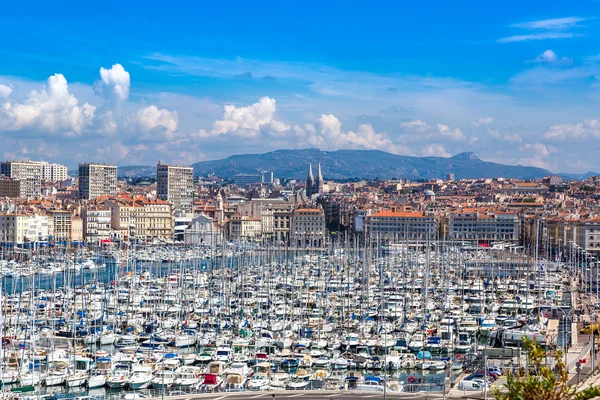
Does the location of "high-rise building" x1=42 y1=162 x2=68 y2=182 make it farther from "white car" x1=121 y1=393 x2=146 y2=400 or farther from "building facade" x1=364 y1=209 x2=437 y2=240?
"white car" x1=121 y1=393 x2=146 y2=400

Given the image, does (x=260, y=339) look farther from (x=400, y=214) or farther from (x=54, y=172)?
(x=54, y=172)

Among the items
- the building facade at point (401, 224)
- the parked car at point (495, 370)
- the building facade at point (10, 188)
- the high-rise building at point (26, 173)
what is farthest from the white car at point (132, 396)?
the high-rise building at point (26, 173)

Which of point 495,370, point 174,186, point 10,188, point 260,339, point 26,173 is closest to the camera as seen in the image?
point 495,370

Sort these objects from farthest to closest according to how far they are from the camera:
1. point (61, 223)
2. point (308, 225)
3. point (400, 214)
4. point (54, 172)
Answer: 1. point (54, 172)
2. point (308, 225)
3. point (400, 214)
4. point (61, 223)

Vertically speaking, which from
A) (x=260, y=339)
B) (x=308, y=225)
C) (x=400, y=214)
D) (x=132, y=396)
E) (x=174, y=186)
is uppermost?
(x=174, y=186)

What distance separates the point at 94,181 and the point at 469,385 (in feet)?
290

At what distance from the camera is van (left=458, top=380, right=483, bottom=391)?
1778 centimetres

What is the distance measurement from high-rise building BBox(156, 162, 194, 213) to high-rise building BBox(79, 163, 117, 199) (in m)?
5.61

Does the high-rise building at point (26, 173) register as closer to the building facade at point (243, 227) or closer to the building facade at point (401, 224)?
the building facade at point (243, 227)

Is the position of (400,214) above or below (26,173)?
below

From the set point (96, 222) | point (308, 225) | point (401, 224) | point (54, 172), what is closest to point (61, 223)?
point (96, 222)

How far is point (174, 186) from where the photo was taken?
340ft

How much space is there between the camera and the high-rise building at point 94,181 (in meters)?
102

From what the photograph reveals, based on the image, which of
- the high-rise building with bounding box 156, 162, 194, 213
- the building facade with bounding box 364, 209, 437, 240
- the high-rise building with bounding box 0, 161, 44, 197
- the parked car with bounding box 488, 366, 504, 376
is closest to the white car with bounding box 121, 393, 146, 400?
the parked car with bounding box 488, 366, 504, 376
